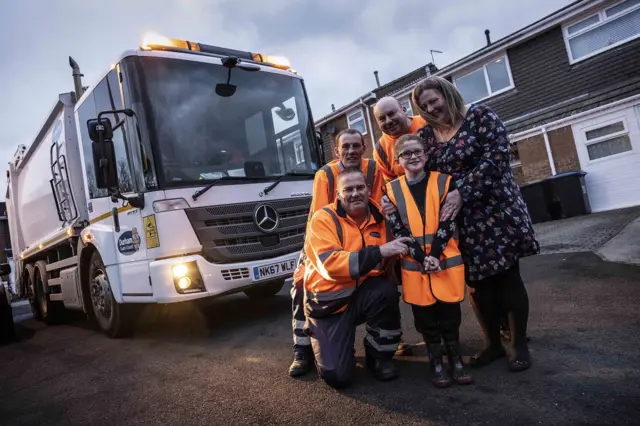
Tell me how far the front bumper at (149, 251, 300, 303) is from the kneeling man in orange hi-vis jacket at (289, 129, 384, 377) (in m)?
1.19

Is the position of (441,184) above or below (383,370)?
above

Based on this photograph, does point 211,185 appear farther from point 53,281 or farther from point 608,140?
A: point 608,140

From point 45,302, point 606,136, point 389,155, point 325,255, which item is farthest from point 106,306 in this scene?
point 606,136

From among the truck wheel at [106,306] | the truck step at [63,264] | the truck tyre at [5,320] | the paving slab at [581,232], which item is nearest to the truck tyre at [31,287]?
the truck tyre at [5,320]

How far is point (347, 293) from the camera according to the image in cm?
271

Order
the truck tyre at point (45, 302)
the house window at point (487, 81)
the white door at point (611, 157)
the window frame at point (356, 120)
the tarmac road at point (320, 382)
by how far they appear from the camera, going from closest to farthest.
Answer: the tarmac road at point (320, 382)
the truck tyre at point (45, 302)
the white door at point (611, 157)
the house window at point (487, 81)
the window frame at point (356, 120)

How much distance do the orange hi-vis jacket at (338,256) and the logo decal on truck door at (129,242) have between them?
2.25 metres

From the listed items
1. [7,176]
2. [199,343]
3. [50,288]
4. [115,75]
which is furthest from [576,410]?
[7,176]

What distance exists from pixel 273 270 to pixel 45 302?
5346 mm

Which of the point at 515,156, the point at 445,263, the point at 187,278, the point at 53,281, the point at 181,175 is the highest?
the point at 515,156

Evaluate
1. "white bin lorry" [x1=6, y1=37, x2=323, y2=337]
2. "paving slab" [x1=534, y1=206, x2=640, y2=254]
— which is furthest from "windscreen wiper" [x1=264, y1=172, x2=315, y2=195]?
"paving slab" [x1=534, y1=206, x2=640, y2=254]

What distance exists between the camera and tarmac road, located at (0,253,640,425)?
2096mm

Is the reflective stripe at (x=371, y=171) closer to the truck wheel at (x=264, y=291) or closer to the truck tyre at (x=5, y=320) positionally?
the truck wheel at (x=264, y=291)

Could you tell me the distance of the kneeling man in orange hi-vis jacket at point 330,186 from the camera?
3.05 metres
